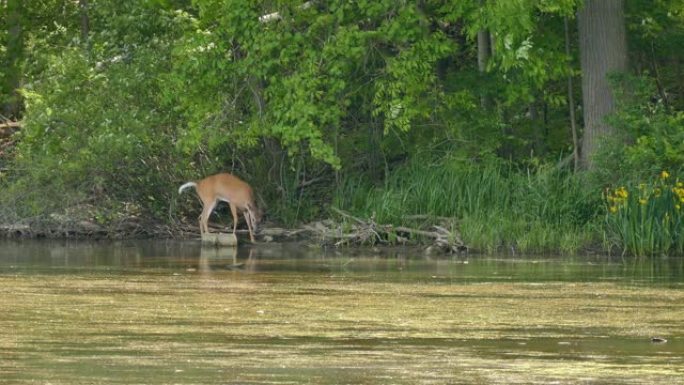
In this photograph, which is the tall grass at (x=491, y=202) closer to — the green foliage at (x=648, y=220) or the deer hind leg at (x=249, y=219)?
the green foliage at (x=648, y=220)

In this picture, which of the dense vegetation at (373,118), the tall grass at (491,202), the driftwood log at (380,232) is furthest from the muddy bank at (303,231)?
the tall grass at (491,202)

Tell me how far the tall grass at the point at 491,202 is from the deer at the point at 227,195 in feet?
4.15

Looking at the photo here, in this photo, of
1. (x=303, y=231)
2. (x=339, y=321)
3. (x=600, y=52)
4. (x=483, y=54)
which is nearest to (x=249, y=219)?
(x=303, y=231)

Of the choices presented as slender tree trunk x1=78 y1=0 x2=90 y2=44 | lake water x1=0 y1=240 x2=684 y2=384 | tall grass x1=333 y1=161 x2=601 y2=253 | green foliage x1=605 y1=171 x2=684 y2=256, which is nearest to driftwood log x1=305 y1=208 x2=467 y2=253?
tall grass x1=333 y1=161 x2=601 y2=253

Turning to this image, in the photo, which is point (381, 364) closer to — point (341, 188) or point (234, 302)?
point (234, 302)

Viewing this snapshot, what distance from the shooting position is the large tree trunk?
80.9 ft

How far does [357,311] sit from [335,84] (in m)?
11.0

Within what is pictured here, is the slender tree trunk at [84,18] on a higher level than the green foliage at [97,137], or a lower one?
higher

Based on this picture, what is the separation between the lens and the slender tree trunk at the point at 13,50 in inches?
1283

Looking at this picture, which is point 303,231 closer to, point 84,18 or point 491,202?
point 491,202

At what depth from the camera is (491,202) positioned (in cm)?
2455

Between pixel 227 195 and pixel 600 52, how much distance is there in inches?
222

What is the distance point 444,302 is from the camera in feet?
48.8

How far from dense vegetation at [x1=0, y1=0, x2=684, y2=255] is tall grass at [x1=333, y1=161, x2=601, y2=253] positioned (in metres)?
0.03
